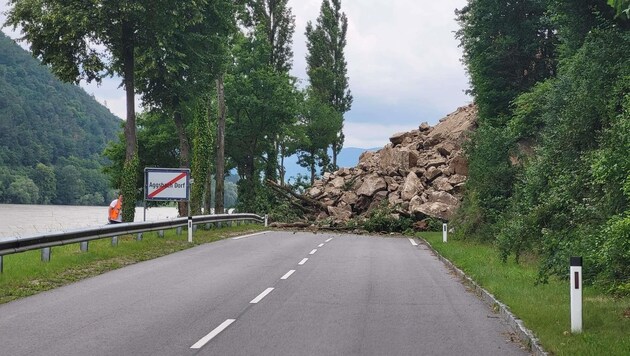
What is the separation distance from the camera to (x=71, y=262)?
15633 mm

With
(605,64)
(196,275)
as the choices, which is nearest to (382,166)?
(605,64)

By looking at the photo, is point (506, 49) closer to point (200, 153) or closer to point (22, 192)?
point (200, 153)

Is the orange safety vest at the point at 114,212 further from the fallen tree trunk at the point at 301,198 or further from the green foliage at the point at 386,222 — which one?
the fallen tree trunk at the point at 301,198

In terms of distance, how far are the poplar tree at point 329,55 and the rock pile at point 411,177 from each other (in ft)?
64.7

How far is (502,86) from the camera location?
34.8 meters

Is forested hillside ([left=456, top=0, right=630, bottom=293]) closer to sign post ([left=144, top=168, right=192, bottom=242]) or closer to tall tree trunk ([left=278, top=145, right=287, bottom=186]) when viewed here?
sign post ([left=144, top=168, right=192, bottom=242])

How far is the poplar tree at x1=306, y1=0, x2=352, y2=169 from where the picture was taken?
227 ft

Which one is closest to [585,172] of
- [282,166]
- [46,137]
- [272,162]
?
[272,162]

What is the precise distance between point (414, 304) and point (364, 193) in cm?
3210

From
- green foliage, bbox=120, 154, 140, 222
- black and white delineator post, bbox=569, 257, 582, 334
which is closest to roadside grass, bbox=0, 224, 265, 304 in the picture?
green foliage, bbox=120, 154, 140, 222

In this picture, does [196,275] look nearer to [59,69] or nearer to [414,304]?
[414,304]

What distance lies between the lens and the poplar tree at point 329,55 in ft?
227

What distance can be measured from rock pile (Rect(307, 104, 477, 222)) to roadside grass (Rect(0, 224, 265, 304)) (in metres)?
17.9

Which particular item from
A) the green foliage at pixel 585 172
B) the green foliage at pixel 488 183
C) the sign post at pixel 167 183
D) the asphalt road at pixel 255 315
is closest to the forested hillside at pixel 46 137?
the sign post at pixel 167 183
